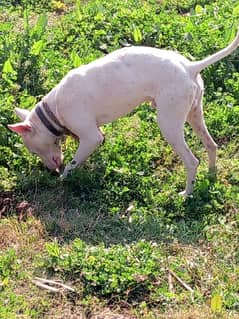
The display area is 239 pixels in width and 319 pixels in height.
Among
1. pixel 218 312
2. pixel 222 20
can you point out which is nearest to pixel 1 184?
pixel 218 312

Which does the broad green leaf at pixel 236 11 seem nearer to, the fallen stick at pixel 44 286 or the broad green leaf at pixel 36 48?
the broad green leaf at pixel 36 48

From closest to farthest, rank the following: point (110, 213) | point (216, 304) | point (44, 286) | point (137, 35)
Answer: point (216, 304) → point (44, 286) → point (110, 213) → point (137, 35)

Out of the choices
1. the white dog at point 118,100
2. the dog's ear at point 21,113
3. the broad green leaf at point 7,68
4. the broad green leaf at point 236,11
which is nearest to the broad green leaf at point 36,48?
the broad green leaf at point 7,68

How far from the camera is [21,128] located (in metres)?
6.39

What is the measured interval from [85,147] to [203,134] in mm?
1019

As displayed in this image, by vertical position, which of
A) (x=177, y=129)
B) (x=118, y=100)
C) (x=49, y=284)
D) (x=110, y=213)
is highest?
(x=118, y=100)

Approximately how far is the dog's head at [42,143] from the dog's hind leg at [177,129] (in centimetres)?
96

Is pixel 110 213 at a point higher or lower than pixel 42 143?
lower

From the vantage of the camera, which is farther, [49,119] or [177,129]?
[49,119]

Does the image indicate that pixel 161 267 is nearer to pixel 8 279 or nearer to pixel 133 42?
pixel 8 279

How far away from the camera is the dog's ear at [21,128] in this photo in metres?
6.35

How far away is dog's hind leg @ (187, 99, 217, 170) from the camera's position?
6559mm

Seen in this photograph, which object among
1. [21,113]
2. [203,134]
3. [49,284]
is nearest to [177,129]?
[203,134]

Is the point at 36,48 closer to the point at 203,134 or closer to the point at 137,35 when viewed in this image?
the point at 137,35
